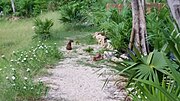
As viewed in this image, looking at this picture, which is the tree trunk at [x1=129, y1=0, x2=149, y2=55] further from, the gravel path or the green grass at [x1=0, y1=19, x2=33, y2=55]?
the green grass at [x1=0, y1=19, x2=33, y2=55]

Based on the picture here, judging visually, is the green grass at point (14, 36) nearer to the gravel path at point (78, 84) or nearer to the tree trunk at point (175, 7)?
the gravel path at point (78, 84)

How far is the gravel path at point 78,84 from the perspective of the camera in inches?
182

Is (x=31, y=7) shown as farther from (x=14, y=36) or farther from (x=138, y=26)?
(x=138, y=26)

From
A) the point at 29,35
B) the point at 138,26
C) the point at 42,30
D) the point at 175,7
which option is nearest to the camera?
the point at 175,7

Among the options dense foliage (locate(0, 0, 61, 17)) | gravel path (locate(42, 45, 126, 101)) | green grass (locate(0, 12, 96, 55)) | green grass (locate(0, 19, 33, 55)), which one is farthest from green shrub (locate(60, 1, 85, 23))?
gravel path (locate(42, 45, 126, 101))

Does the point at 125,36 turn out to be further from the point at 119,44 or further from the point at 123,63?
the point at 123,63

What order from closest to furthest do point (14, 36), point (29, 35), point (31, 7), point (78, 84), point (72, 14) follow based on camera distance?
1. point (78, 84)
2. point (29, 35)
3. point (14, 36)
4. point (72, 14)
5. point (31, 7)

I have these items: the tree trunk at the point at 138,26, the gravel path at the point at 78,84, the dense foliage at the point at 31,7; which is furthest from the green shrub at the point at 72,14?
the tree trunk at the point at 138,26

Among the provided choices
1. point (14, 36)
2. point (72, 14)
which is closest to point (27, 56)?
point (14, 36)

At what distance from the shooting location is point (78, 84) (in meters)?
5.33

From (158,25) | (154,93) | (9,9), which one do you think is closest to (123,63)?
(154,93)

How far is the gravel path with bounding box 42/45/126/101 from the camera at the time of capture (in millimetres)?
4629

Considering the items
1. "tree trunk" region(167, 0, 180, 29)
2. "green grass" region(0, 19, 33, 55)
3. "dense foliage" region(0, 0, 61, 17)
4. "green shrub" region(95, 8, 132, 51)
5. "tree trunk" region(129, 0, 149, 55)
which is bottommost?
"green grass" region(0, 19, 33, 55)

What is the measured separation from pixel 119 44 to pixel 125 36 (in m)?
0.34
